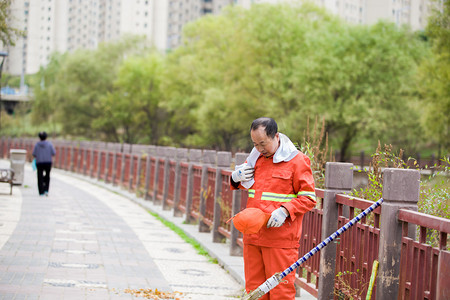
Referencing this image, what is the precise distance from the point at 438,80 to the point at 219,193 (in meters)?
25.8

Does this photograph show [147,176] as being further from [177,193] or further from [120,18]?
[120,18]

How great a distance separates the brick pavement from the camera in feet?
24.0

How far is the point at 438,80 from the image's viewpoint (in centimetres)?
3438

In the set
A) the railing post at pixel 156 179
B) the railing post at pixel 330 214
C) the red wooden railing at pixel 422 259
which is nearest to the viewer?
the red wooden railing at pixel 422 259

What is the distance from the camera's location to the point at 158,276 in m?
8.32

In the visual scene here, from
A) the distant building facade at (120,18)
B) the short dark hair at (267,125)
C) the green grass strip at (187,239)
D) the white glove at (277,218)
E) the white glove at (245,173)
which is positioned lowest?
the green grass strip at (187,239)

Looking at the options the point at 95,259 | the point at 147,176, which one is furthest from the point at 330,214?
the point at 147,176

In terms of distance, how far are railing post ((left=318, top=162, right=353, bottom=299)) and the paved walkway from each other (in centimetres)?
144

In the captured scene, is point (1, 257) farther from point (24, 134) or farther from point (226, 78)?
point (24, 134)

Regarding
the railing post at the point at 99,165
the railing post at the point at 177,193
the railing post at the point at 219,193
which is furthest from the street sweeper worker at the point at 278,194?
the railing post at the point at 99,165

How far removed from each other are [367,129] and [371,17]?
82140 mm

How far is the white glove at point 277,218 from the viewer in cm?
469

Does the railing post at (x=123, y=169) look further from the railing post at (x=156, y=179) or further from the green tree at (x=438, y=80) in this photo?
Result: the green tree at (x=438, y=80)

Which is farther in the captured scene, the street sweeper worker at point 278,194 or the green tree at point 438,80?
the green tree at point 438,80
